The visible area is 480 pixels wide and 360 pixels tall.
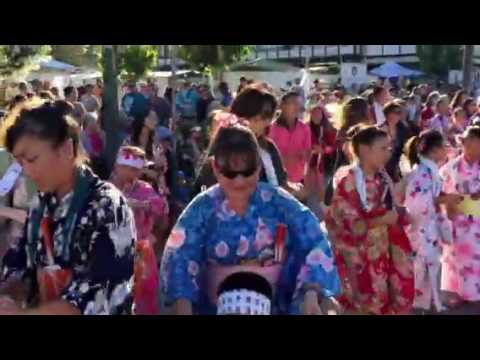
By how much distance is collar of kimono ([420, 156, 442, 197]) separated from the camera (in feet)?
22.9

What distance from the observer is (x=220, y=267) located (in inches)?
147

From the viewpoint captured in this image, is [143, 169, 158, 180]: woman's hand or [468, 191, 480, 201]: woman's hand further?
[143, 169, 158, 180]: woman's hand

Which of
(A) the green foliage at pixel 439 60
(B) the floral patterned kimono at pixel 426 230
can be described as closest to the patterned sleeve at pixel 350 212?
(B) the floral patterned kimono at pixel 426 230

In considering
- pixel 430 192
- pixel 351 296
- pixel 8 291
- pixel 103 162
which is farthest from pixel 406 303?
pixel 103 162

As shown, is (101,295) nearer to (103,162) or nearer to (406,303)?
(406,303)

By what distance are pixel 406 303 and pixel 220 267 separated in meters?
2.57

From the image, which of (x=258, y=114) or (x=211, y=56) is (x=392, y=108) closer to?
(x=258, y=114)

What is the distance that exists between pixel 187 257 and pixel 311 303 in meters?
0.53

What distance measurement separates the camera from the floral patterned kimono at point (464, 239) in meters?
7.14

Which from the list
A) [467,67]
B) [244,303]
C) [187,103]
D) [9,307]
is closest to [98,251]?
[9,307]

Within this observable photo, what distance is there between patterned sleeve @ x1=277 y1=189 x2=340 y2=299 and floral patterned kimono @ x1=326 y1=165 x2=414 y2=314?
6.62 ft

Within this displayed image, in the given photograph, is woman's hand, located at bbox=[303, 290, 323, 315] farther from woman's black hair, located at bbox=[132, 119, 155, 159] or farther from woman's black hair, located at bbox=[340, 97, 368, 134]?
woman's black hair, located at bbox=[132, 119, 155, 159]

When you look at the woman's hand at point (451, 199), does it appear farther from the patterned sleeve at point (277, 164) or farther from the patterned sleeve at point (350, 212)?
the patterned sleeve at point (277, 164)

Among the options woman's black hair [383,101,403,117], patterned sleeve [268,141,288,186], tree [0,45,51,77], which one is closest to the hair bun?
patterned sleeve [268,141,288,186]
